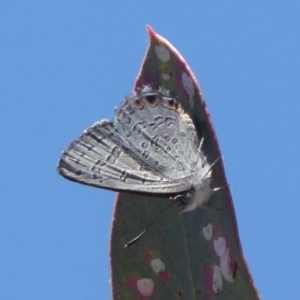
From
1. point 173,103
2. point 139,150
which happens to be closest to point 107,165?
point 139,150

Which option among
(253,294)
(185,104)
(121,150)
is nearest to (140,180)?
(121,150)

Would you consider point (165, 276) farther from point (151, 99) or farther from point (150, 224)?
point (151, 99)

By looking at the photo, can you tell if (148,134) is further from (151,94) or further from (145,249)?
(145,249)

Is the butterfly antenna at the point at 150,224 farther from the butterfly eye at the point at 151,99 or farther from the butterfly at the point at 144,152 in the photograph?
the butterfly eye at the point at 151,99

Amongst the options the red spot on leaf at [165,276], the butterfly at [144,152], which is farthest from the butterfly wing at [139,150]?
the red spot on leaf at [165,276]

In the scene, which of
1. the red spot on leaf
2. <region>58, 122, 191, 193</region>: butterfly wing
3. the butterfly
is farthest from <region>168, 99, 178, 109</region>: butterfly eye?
the red spot on leaf

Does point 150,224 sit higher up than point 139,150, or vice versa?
point 139,150
